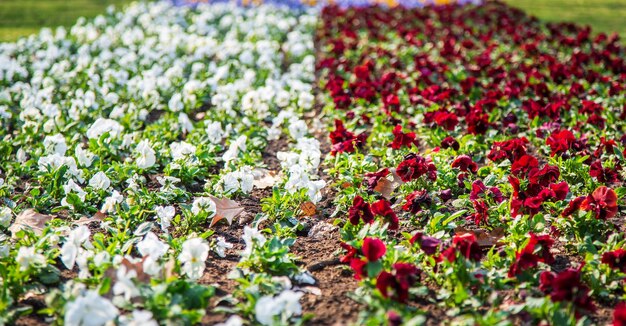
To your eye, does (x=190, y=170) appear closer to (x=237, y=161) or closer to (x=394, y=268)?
(x=237, y=161)

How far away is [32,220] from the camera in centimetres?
323

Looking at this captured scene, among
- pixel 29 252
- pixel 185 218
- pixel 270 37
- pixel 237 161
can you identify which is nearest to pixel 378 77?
pixel 270 37

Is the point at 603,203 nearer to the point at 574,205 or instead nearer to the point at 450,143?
the point at 574,205

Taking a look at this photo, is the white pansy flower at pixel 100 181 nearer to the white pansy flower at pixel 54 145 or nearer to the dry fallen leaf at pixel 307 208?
the white pansy flower at pixel 54 145

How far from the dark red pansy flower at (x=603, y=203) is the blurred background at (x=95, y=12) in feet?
25.6

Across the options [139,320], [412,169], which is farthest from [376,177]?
[139,320]

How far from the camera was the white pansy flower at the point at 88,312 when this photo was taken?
2.20 metres

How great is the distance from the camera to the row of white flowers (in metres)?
2.54

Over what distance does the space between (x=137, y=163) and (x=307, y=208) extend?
1015mm

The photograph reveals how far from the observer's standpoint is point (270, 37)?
8562 millimetres

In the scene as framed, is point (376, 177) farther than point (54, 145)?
No

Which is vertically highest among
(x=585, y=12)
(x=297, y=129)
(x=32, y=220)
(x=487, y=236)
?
(x=585, y=12)

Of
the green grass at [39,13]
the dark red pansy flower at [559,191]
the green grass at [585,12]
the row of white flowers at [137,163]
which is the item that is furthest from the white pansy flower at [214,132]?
the green grass at [585,12]

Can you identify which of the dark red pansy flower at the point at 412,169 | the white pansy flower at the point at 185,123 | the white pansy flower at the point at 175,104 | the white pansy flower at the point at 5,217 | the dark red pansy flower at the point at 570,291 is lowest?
the dark red pansy flower at the point at 570,291
